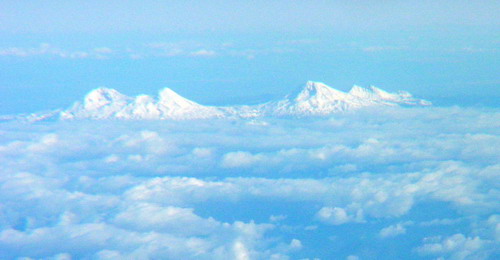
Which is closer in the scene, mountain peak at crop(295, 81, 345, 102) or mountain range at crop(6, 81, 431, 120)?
mountain range at crop(6, 81, 431, 120)

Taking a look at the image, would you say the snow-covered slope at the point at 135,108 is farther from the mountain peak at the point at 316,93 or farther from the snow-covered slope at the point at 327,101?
the mountain peak at the point at 316,93

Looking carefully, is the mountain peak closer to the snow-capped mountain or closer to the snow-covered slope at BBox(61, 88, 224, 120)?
the snow-capped mountain

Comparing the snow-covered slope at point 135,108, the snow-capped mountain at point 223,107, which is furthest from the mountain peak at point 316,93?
the snow-covered slope at point 135,108

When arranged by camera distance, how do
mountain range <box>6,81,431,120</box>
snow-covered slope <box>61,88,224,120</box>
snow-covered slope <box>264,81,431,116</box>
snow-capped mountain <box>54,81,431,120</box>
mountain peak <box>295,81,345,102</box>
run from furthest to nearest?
mountain peak <box>295,81,345,102</box> → snow-covered slope <box>264,81,431,116</box> → snow-capped mountain <box>54,81,431,120</box> → mountain range <box>6,81,431,120</box> → snow-covered slope <box>61,88,224,120</box>

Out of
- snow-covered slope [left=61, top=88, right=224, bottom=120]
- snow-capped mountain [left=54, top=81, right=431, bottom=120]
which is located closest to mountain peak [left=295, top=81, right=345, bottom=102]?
snow-capped mountain [left=54, top=81, right=431, bottom=120]

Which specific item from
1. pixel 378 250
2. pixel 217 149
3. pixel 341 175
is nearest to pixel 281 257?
pixel 378 250

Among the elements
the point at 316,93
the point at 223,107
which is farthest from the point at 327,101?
the point at 223,107

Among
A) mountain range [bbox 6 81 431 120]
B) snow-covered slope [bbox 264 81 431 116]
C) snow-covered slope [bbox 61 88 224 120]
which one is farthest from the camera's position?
snow-covered slope [bbox 264 81 431 116]

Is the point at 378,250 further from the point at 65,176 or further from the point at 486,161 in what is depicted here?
the point at 65,176
